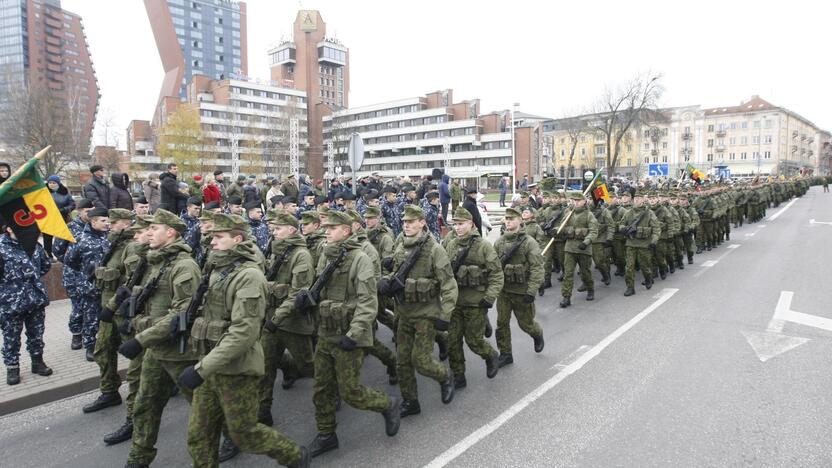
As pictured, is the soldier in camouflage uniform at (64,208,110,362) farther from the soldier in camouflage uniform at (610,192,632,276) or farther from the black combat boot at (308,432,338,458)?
the soldier in camouflage uniform at (610,192,632,276)

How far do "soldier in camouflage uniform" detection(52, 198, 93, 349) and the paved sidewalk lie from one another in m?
0.27

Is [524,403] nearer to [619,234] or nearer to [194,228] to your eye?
[194,228]

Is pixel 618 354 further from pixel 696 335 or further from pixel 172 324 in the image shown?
pixel 172 324

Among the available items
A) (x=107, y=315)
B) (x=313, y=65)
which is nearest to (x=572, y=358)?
(x=107, y=315)

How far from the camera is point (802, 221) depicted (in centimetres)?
2619

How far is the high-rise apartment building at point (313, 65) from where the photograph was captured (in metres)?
104

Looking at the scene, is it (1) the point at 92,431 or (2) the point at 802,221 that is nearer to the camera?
(1) the point at 92,431

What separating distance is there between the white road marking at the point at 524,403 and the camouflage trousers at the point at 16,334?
5191 millimetres

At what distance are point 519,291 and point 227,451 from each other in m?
3.95

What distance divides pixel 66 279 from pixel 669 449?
24.1ft

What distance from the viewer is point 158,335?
13.1 ft

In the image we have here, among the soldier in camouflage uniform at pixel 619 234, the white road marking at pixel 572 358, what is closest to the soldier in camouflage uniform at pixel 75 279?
the white road marking at pixel 572 358

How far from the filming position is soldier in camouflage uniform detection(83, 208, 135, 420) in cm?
562

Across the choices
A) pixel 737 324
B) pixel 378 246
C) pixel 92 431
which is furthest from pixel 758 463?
pixel 92 431
